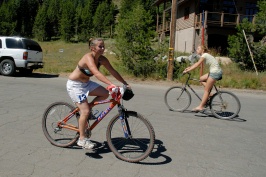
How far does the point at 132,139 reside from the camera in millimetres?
4750

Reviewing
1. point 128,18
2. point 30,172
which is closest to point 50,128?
point 30,172

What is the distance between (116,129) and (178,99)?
13.3ft

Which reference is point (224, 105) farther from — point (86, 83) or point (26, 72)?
point (26, 72)

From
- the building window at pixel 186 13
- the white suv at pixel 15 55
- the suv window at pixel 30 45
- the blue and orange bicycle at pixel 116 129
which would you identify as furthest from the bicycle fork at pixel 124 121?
the building window at pixel 186 13

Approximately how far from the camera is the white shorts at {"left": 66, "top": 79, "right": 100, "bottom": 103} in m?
4.57

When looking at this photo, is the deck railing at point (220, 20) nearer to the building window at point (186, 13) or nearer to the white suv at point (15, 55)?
the building window at point (186, 13)

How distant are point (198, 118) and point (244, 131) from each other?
1.25 metres

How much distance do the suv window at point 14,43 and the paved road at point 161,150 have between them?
673 centimetres

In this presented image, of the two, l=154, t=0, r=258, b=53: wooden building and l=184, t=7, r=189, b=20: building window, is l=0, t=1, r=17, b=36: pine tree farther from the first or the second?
l=154, t=0, r=258, b=53: wooden building

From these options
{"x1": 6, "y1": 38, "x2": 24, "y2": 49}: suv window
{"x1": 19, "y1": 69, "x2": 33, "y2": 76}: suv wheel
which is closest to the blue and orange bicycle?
{"x1": 6, "y1": 38, "x2": 24, "y2": 49}: suv window

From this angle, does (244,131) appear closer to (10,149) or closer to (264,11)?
(10,149)

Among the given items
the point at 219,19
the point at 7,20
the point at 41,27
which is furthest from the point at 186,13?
the point at 7,20

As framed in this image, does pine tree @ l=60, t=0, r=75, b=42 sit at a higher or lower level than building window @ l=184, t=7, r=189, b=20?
higher

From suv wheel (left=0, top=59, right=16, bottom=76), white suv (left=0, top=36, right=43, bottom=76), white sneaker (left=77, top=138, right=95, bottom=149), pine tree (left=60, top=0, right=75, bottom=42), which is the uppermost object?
pine tree (left=60, top=0, right=75, bottom=42)
